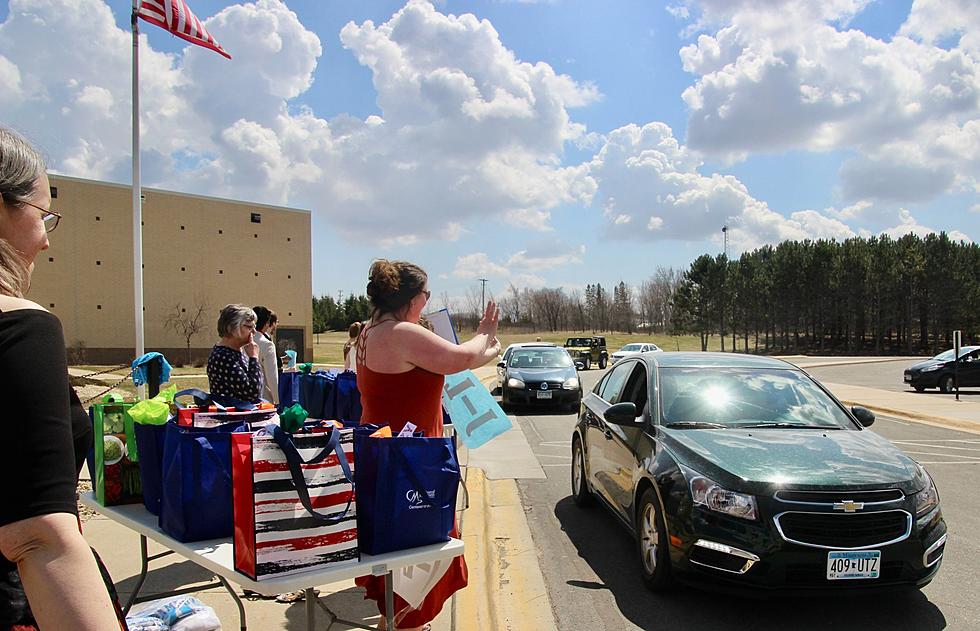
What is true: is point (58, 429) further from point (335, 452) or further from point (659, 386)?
point (659, 386)

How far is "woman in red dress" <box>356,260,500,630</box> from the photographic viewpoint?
3291mm

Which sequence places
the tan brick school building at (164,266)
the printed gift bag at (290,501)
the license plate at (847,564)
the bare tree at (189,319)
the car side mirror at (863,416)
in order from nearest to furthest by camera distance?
1. the printed gift bag at (290,501)
2. the license plate at (847,564)
3. the car side mirror at (863,416)
4. the tan brick school building at (164,266)
5. the bare tree at (189,319)

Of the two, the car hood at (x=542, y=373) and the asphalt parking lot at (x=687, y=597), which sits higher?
the car hood at (x=542, y=373)

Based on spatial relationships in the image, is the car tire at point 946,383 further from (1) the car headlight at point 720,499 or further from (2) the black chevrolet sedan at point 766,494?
(1) the car headlight at point 720,499

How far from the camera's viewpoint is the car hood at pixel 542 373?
1614 cm

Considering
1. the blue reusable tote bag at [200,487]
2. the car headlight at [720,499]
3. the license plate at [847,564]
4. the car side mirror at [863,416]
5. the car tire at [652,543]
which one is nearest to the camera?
the blue reusable tote bag at [200,487]

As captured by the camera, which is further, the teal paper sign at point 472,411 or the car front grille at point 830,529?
the teal paper sign at point 472,411

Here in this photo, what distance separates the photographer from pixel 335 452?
248 centimetres

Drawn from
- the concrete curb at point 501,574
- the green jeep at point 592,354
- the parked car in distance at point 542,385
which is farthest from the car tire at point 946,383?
the concrete curb at point 501,574

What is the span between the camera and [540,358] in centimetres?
1772

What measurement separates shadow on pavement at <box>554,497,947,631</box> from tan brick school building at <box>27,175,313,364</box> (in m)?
38.8

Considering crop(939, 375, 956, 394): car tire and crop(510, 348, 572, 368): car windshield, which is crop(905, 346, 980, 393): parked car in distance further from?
crop(510, 348, 572, 368): car windshield

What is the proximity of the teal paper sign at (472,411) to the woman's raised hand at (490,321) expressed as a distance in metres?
0.84

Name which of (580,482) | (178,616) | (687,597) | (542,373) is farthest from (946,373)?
(178,616)
